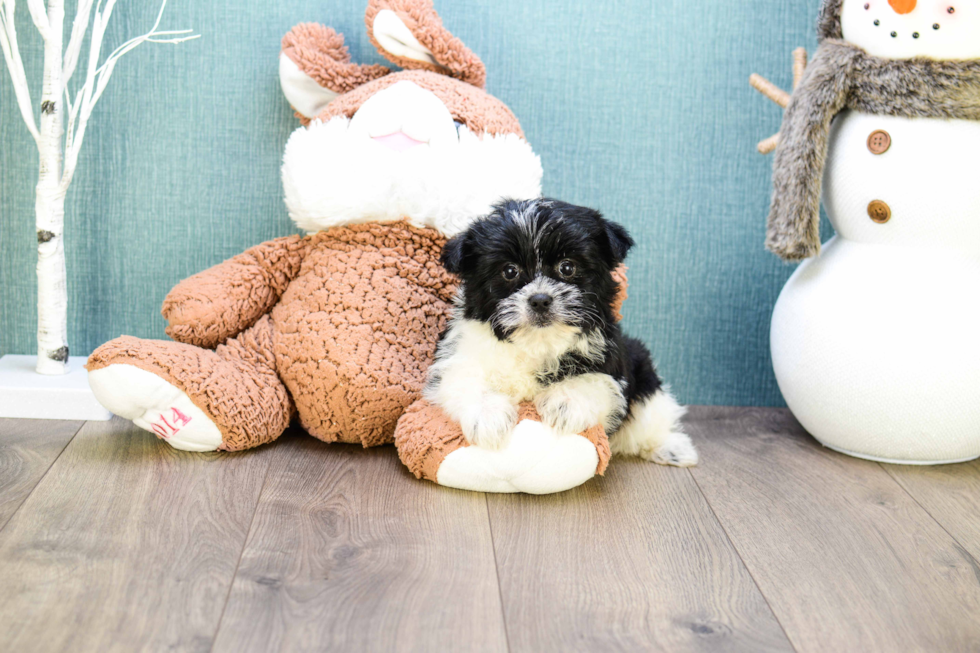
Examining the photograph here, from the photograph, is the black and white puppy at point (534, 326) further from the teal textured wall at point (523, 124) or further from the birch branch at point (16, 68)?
the birch branch at point (16, 68)

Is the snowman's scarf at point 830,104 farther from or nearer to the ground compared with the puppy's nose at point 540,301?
farther from the ground

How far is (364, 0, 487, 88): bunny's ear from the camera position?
2.03m

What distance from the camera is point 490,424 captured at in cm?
167

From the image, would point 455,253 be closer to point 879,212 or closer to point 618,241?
point 618,241

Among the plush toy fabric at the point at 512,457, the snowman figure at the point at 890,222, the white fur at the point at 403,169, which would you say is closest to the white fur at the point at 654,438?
the plush toy fabric at the point at 512,457

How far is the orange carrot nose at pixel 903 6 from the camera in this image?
72.5 inches

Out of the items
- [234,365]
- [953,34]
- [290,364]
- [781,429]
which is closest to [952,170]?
[953,34]

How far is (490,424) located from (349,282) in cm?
53

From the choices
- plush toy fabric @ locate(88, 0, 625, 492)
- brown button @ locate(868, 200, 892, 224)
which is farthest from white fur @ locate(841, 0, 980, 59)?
plush toy fabric @ locate(88, 0, 625, 492)

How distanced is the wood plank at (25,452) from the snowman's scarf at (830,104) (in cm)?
173

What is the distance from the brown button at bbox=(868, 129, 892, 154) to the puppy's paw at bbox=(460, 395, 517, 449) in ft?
3.41

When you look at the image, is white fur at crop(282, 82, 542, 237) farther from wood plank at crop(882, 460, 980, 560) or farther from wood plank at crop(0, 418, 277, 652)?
wood plank at crop(882, 460, 980, 560)

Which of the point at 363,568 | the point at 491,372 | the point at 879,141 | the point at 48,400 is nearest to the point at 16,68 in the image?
the point at 48,400

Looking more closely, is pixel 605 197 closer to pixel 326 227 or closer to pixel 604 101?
pixel 604 101
